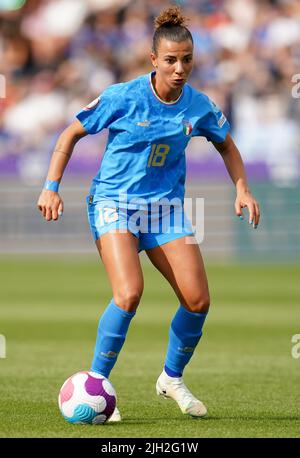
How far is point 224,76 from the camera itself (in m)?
19.9

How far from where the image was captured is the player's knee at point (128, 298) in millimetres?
6488

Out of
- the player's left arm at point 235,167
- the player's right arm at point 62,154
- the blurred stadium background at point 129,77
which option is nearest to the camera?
the player's right arm at point 62,154

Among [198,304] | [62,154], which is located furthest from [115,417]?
[62,154]

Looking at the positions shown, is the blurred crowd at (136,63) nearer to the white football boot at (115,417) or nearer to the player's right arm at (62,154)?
the player's right arm at (62,154)

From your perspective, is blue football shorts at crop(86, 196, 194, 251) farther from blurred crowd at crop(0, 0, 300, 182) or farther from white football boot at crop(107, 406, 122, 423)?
blurred crowd at crop(0, 0, 300, 182)

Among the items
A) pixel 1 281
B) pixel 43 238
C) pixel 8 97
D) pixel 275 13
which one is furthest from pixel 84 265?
pixel 275 13

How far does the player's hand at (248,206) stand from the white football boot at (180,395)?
111 centimetres

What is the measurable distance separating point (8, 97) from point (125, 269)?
14.7m

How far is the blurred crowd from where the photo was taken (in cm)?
1911

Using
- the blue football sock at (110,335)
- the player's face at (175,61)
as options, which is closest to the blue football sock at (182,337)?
the blue football sock at (110,335)

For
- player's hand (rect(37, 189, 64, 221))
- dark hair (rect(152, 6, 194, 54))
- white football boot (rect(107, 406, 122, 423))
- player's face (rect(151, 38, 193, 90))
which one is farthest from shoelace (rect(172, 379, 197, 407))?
dark hair (rect(152, 6, 194, 54))

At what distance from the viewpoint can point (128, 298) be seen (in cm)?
649
